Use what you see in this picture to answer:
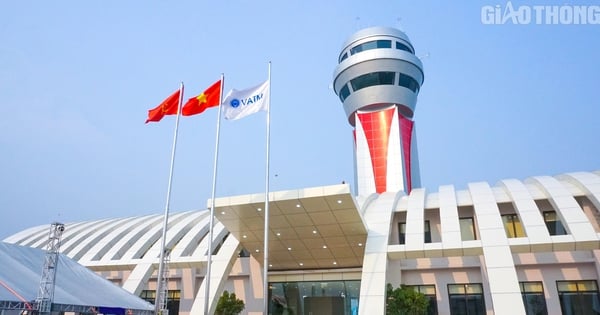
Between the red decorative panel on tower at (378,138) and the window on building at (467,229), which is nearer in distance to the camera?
the window on building at (467,229)

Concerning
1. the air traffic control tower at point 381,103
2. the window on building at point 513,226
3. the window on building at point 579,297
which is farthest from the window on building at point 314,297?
the air traffic control tower at point 381,103

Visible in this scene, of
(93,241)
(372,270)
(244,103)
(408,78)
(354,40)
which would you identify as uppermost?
(354,40)

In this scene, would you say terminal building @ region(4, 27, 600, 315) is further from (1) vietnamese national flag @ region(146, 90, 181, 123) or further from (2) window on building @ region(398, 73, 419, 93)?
(2) window on building @ region(398, 73, 419, 93)

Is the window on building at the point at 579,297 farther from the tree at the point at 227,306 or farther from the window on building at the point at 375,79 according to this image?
the window on building at the point at 375,79

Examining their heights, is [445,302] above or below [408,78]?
below

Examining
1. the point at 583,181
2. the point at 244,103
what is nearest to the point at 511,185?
the point at 583,181

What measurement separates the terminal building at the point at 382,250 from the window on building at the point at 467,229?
6 centimetres

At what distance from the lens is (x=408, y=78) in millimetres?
48812

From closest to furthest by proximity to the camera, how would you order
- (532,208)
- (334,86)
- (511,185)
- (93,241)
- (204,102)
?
(204,102) < (532,208) < (511,185) < (93,241) < (334,86)

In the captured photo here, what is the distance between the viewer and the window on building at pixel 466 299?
2345cm

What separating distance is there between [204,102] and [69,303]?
10851mm

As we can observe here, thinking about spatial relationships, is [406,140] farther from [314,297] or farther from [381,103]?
[314,297]

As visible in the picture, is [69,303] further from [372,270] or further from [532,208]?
[532,208]

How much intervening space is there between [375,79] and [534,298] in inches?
1210
